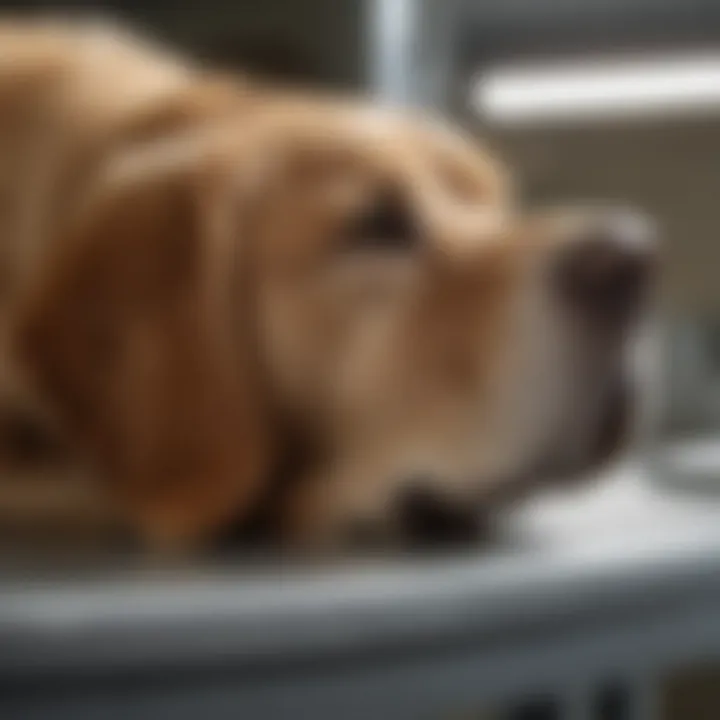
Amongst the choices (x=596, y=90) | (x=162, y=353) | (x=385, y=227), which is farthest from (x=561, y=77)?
(x=162, y=353)

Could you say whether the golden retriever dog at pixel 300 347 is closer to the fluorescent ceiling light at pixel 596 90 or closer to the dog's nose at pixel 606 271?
the dog's nose at pixel 606 271

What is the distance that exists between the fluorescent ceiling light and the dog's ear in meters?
0.78

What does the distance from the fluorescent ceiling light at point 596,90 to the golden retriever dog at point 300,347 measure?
705 mm

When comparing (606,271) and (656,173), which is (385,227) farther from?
(656,173)

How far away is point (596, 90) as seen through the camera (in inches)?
55.9

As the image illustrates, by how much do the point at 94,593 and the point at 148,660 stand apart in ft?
0.15

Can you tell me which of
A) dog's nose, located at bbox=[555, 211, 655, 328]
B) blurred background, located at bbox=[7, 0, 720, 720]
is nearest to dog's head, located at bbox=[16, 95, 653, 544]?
dog's nose, located at bbox=[555, 211, 655, 328]

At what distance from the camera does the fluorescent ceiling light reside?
1399 mm

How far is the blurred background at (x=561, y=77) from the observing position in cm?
129

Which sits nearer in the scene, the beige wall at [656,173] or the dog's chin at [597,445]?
the dog's chin at [597,445]

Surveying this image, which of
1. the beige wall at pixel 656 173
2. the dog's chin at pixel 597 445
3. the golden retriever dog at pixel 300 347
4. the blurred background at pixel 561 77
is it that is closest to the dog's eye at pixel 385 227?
the golden retriever dog at pixel 300 347

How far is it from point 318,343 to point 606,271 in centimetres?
13

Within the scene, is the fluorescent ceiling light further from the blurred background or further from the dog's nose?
the dog's nose

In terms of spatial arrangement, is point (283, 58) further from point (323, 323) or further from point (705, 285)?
point (323, 323)
